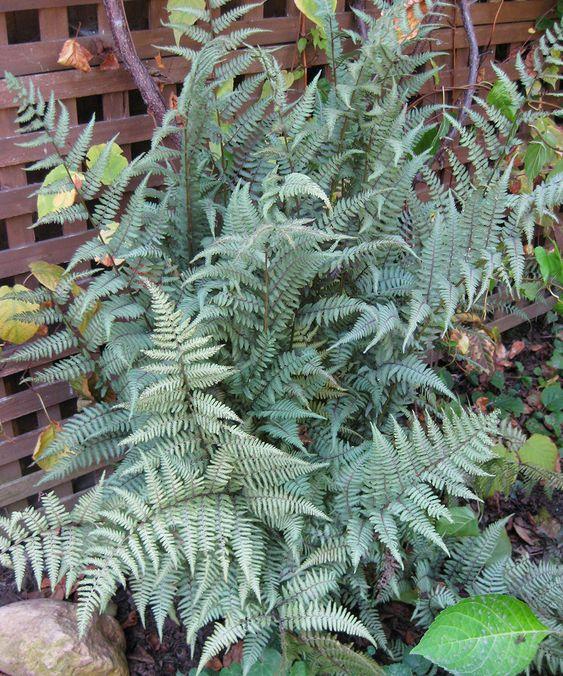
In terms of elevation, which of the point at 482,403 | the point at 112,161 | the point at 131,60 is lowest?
the point at 482,403

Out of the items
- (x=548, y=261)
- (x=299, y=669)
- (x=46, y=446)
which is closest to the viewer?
(x=299, y=669)

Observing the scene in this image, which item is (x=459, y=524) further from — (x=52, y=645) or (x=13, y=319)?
(x=13, y=319)

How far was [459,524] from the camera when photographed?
2303mm

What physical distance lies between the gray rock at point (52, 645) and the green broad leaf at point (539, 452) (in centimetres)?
162

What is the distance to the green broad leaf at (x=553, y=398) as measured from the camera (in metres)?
3.42

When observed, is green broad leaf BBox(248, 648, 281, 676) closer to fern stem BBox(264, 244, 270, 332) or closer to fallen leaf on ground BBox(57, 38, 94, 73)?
fern stem BBox(264, 244, 270, 332)

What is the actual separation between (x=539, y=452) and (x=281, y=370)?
3.94ft

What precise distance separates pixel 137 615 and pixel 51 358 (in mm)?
955

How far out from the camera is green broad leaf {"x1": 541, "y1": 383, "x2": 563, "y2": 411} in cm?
342

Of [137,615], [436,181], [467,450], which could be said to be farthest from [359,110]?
[137,615]

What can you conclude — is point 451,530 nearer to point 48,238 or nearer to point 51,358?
point 51,358

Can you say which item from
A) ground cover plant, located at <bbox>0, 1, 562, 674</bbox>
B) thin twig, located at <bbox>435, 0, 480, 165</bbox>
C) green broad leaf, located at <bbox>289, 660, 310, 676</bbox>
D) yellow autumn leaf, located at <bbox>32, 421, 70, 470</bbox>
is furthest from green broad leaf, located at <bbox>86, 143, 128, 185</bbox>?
green broad leaf, located at <bbox>289, 660, 310, 676</bbox>

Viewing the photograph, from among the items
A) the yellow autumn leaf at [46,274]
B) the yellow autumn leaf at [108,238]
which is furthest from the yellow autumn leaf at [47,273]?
the yellow autumn leaf at [108,238]

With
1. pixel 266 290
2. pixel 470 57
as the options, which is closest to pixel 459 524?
pixel 266 290
